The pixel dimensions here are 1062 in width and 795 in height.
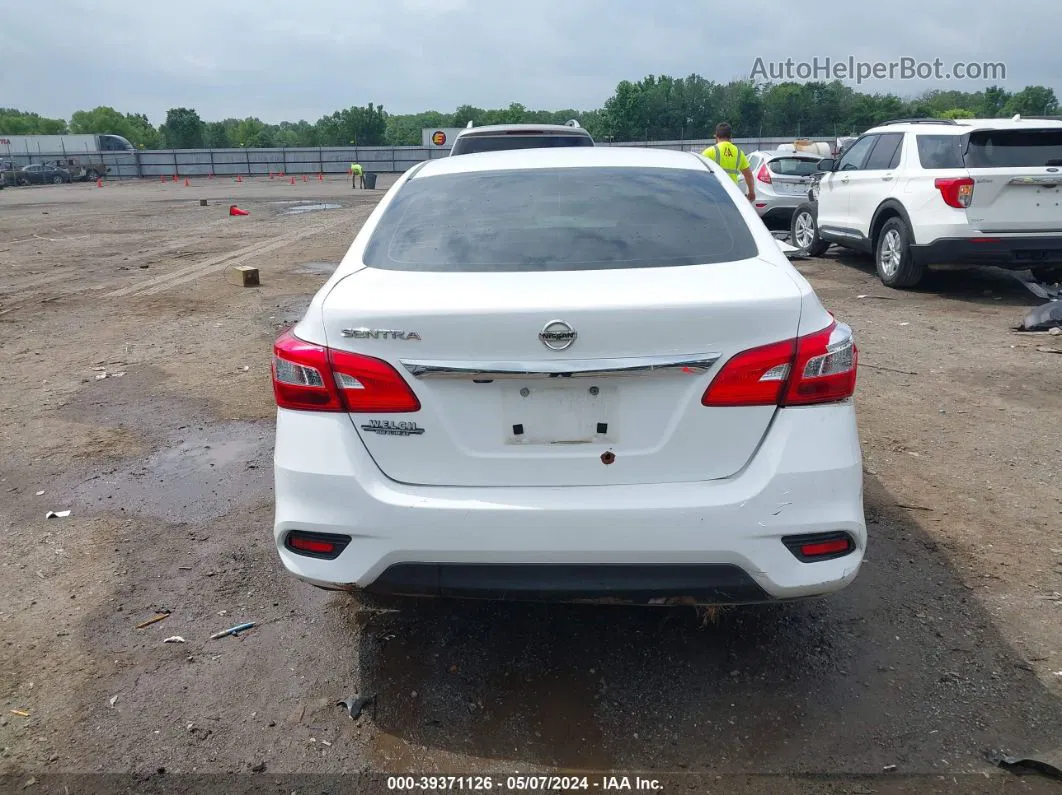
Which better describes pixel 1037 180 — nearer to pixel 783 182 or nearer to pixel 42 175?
pixel 783 182

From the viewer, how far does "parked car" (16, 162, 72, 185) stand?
48.9 metres

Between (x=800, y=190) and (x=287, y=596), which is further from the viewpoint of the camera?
(x=800, y=190)

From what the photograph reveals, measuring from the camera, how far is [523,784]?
2.50 m

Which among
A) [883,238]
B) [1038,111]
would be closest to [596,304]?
[883,238]

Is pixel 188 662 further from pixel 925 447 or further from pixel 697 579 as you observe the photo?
pixel 925 447

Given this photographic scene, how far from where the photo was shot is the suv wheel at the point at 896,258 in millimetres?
9734

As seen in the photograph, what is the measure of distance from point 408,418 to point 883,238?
9.34 metres

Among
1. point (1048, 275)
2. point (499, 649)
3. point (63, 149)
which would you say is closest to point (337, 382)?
point (499, 649)

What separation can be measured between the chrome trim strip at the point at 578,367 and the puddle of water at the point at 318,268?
10296mm

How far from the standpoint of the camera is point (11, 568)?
3826mm

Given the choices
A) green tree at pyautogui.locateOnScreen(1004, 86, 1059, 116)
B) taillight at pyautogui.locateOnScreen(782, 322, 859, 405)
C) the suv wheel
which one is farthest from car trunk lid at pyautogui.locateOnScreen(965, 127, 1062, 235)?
green tree at pyautogui.locateOnScreen(1004, 86, 1059, 116)

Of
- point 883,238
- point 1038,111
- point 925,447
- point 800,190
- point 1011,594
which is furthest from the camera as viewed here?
point 1038,111

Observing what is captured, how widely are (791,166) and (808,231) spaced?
3059 millimetres

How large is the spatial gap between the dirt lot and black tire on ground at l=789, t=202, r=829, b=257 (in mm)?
7510
